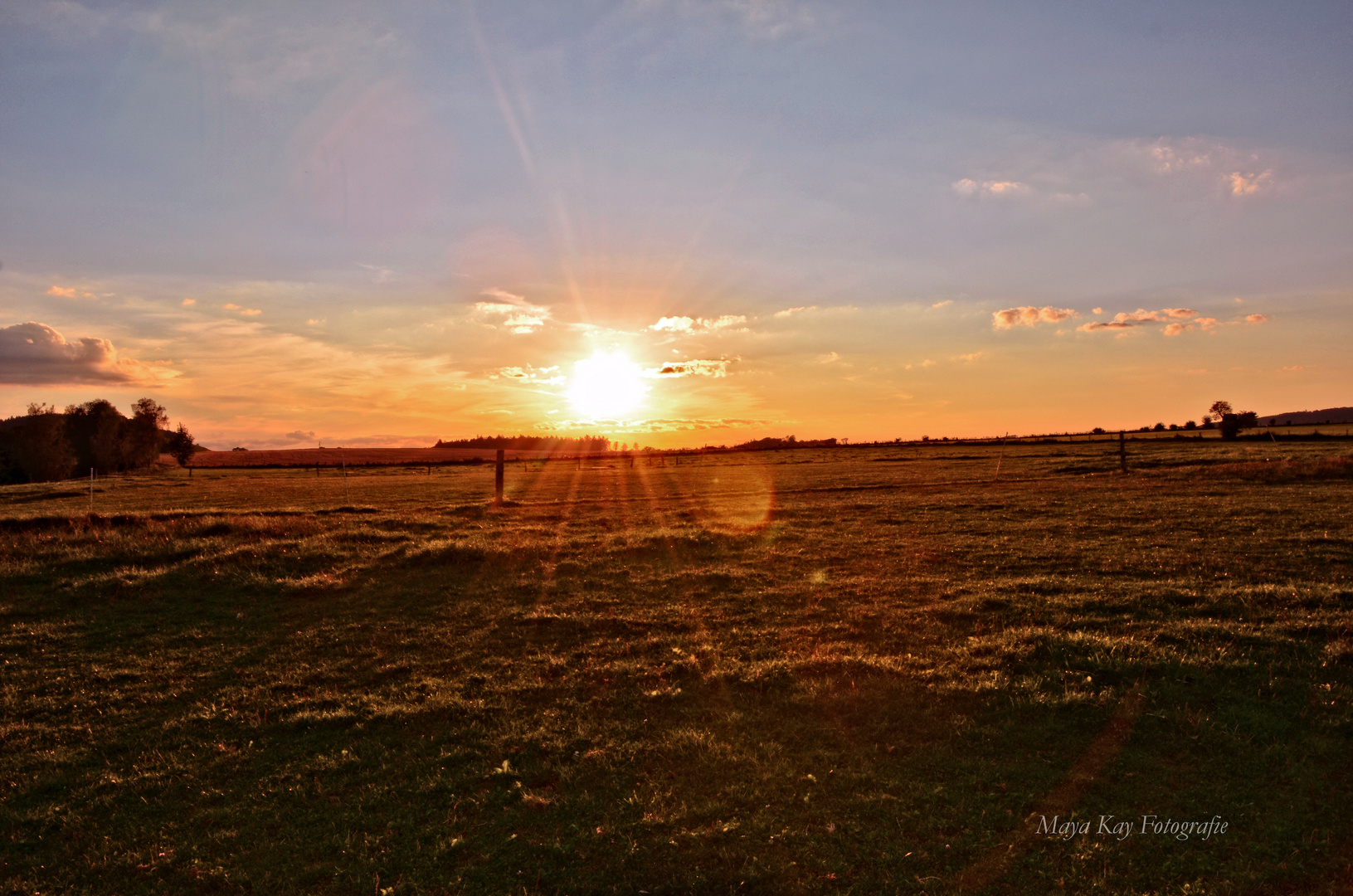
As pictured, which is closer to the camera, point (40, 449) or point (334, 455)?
point (40, 449)

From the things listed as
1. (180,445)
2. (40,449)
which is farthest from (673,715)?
(180,445)

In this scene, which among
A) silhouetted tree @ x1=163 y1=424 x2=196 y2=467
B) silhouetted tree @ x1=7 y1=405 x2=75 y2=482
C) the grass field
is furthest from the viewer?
silhouetted tree @ x1=163 y1=424 x2=196 y2=467

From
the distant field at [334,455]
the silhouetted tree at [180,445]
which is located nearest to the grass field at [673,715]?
the distant field at [334,455]

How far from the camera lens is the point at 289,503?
1785 inches

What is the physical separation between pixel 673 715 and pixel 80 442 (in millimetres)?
137819

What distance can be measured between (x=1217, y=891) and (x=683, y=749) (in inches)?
210

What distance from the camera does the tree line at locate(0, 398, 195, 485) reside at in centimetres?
9825

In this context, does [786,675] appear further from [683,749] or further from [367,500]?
[367,500]

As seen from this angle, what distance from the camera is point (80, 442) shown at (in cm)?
10788

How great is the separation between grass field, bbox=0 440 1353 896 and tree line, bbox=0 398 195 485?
356 ft

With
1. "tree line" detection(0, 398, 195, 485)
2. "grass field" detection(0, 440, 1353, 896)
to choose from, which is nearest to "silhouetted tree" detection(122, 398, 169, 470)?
"tree line" detection(0, 398, 195, 485)

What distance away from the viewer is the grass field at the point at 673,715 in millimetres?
6520

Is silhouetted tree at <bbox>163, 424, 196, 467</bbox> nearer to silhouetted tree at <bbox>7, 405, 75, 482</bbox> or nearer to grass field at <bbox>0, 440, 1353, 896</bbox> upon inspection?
silhouetted tree at <bbox>7, 405, 75, 482</bbox>

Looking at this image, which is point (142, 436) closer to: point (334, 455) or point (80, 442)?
point (80, 442)
